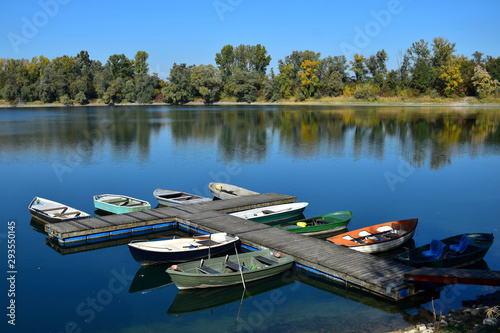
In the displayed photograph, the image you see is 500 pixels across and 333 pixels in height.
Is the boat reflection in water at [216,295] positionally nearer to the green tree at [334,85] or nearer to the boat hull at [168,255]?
the boat hull at [168,255]

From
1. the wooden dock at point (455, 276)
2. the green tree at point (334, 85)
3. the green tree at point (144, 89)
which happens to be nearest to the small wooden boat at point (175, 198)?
the wooden dock at point (455, 276)

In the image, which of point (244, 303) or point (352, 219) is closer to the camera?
point (244, 303)


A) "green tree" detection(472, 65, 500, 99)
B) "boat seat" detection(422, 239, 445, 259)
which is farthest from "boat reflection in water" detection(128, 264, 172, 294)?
"green tree" detection(472, 65, 500, 99)

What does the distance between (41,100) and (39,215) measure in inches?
5176

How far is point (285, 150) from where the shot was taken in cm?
4669

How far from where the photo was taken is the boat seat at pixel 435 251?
17.0 meters

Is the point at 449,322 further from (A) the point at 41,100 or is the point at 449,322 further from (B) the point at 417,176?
(A) the point at 41,100

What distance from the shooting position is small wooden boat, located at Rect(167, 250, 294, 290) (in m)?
15.1

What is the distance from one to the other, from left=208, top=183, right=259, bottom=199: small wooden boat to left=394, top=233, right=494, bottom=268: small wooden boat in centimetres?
1218

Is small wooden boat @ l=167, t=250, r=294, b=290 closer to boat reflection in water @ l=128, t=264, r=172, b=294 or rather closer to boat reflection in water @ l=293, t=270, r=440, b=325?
boat reflection in water @ l=293, t=270, r=440, b=325

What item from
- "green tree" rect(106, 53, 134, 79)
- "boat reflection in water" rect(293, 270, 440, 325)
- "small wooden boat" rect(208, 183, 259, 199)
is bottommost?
"boat reflection in water" rect(293, 270, 440, 325)

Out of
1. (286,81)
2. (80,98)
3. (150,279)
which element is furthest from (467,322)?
(80,98)

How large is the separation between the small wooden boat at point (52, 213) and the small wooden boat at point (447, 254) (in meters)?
15.1

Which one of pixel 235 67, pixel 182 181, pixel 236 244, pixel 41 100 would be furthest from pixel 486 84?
pixel 41 100
